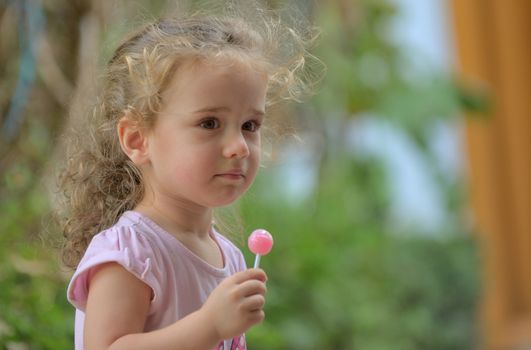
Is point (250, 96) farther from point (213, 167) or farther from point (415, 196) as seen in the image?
point (415, 196)

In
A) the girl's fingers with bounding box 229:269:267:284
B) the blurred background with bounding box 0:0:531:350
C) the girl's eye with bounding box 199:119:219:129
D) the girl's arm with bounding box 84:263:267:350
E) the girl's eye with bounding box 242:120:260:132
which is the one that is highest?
the blurred background with bounding box 0:0:531:350

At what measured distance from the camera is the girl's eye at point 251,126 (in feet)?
3.74

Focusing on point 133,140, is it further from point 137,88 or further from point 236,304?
point 236,304

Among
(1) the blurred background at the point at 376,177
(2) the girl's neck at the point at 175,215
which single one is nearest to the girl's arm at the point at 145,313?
(2) the girl's neck at the point at 175,215

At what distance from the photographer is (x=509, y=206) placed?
5215 mm

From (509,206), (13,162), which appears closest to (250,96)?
(13,162)

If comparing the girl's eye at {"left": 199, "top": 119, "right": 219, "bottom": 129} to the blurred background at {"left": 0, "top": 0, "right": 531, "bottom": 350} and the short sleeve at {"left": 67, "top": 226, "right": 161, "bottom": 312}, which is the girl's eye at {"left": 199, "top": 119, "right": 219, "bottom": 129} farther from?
the blurred background at {"left": 0, "top": 0, "right": 531, "bottom": 350}

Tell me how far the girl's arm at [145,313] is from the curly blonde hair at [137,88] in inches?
6.6

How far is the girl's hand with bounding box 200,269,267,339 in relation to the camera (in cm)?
102

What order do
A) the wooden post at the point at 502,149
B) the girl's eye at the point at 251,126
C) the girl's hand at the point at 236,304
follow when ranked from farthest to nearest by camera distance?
the wooden post at the point at 502,149, the girl's eye at the point at 251,126, the girl's hand at the point at 236,304

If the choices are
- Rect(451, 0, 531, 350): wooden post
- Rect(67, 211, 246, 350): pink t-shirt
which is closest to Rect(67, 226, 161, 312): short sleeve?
Rect(67, 211, 246, 350): pink t-shirt

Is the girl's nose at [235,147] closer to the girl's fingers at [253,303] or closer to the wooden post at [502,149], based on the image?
the girl's fingers at [253,303]

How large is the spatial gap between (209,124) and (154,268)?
Result: 178 mm

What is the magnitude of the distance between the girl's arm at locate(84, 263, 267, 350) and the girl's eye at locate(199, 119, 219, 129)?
18 centimetres
